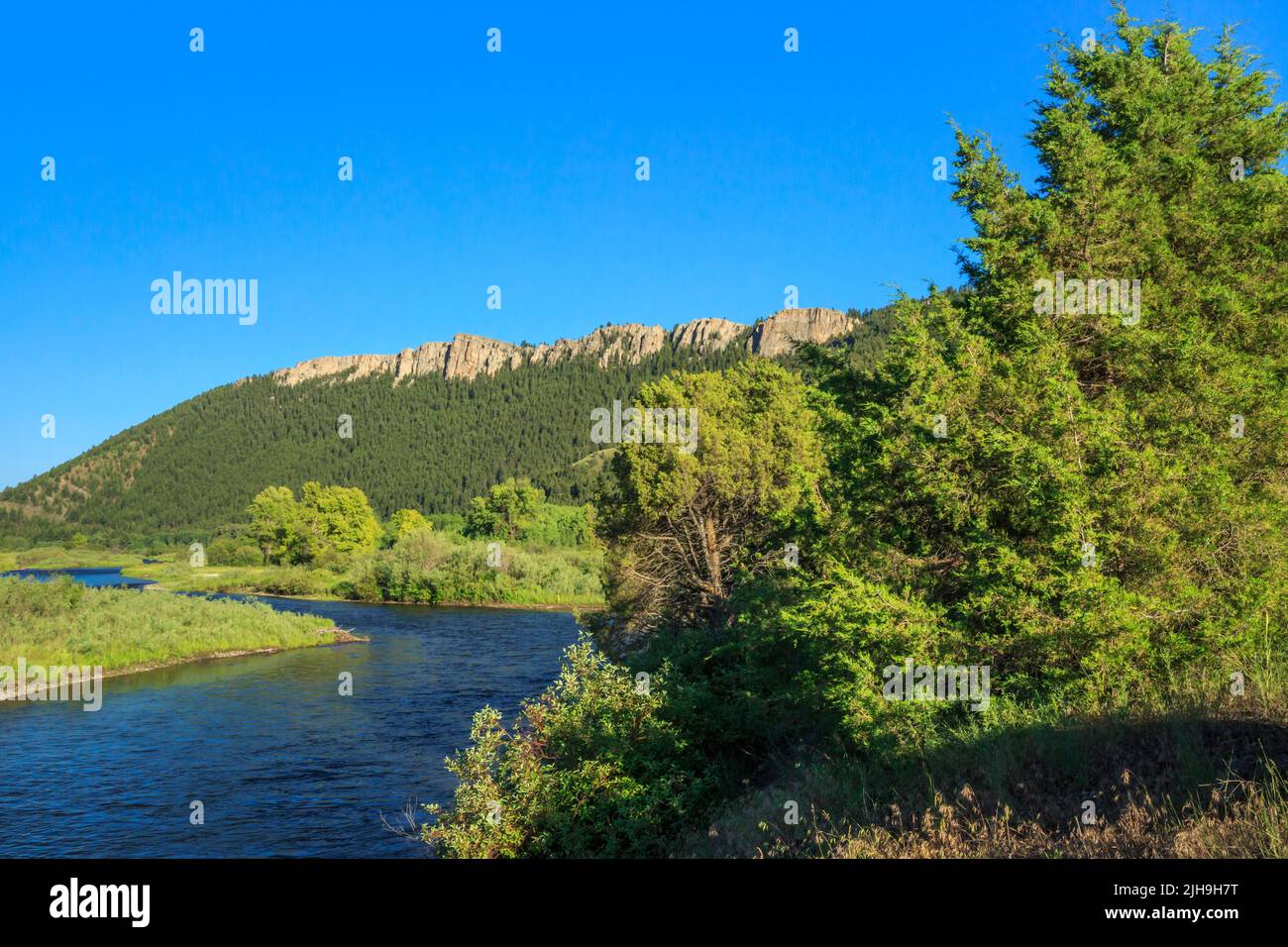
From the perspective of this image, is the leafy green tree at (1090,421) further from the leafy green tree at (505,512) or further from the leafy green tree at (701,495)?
the leafy green tree at (505,512)

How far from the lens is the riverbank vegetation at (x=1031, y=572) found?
945 centimetres

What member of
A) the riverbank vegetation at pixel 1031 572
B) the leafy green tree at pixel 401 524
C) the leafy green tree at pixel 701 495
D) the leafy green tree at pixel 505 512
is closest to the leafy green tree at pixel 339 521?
the leafy green tree at pixel 401 524

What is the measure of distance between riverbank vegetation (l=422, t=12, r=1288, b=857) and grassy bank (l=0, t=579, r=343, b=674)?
33.7m

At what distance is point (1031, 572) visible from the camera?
1375 centimetres

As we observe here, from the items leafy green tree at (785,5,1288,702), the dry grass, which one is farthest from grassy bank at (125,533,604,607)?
the dry grass

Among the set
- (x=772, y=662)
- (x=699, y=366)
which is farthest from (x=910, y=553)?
(x=699, y=366)

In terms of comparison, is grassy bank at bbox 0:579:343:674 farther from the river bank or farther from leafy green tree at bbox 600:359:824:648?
leafy green tree at bbox 600:359:824:648

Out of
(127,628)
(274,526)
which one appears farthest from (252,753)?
(274,526)

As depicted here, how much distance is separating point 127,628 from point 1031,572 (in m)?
47.8

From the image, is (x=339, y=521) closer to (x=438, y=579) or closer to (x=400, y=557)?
(x=400, y=557)

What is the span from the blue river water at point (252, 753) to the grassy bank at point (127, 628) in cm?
202
